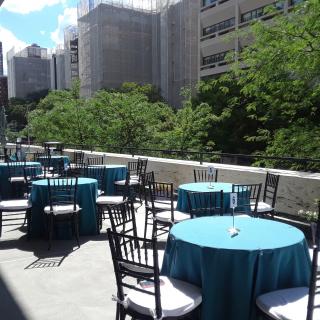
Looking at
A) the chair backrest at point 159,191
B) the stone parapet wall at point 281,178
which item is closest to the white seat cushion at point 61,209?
the chair backrest at point 159,191

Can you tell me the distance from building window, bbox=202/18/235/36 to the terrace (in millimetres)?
48062

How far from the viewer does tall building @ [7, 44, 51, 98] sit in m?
134

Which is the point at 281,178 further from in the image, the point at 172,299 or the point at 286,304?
the point at 172,299

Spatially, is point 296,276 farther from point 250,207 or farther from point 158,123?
point 158,123

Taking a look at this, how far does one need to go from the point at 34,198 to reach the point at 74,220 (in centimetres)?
85

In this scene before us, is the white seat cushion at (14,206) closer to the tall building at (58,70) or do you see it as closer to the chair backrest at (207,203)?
the chair backrest at (207,203)

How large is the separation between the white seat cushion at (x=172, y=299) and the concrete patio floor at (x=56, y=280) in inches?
38.6

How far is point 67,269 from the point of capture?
5484 mm

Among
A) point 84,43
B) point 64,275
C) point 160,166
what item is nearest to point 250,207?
point 64,275

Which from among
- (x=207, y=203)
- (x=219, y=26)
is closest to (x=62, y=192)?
(x=207, y=203)

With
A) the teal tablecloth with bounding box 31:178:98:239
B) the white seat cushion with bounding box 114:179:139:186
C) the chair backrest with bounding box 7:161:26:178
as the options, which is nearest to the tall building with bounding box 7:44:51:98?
the chair backrest with bounding box 7:161:26:178

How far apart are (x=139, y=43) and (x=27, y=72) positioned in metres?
74.5

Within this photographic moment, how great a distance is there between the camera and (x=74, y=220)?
6.72 meters

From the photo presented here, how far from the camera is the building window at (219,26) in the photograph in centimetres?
5319
